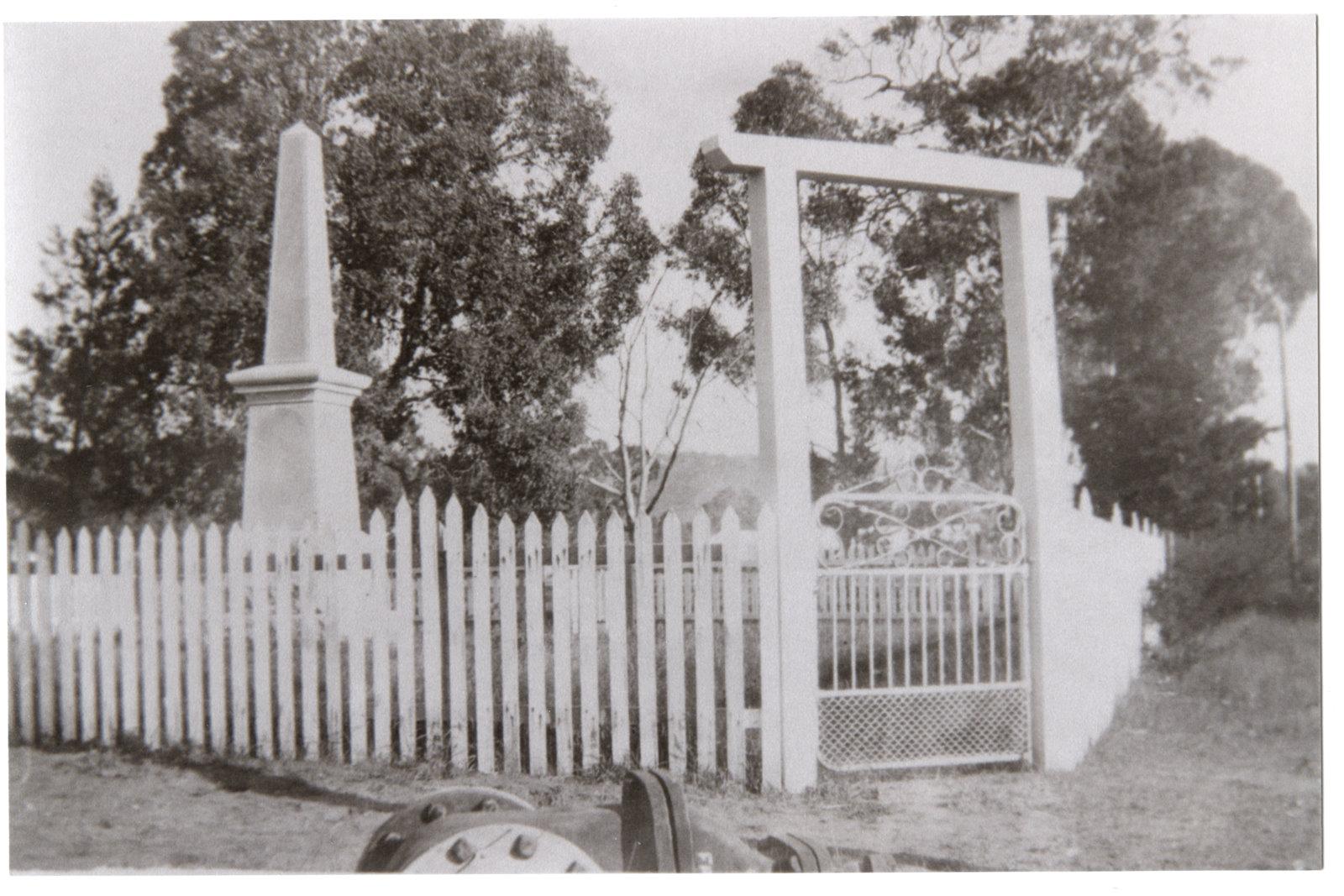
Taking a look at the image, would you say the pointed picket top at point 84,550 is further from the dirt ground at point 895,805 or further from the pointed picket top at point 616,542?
the pointed picket top at point 616,542

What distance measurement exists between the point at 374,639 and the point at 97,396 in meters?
1.75

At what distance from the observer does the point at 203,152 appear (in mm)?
5020

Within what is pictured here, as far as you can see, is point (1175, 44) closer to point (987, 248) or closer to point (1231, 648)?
point (987, 248)

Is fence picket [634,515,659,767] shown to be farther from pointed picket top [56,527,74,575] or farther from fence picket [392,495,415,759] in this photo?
pointed picket top [56,527,74,575]

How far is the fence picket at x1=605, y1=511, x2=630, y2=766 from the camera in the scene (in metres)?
4.43

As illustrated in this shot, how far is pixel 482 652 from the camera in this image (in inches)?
179

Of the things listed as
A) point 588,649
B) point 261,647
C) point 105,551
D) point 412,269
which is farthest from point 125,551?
point 588,649

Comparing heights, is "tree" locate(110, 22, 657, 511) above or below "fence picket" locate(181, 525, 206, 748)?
above

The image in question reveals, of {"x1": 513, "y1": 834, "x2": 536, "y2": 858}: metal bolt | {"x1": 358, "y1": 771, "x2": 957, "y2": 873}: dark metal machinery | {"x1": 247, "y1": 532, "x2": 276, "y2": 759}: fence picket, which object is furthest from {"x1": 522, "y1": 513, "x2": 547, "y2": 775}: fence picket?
{"x1": 513, "y1": 834, "x2": 536, "y2": 858}: metal bolt

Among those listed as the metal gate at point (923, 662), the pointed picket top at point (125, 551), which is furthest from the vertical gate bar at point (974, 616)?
the pointed picket top at point (125, 551)

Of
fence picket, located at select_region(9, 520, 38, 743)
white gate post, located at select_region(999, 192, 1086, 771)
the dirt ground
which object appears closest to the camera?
the dirt ground

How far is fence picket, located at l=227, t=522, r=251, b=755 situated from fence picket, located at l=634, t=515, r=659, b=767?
182 cm

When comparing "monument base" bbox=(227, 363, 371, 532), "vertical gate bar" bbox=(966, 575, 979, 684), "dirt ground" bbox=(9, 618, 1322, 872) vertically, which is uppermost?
"monument base" bbox=(227, 363, 371, 532)

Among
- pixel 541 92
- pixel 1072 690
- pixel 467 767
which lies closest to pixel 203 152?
pixel 541 92
